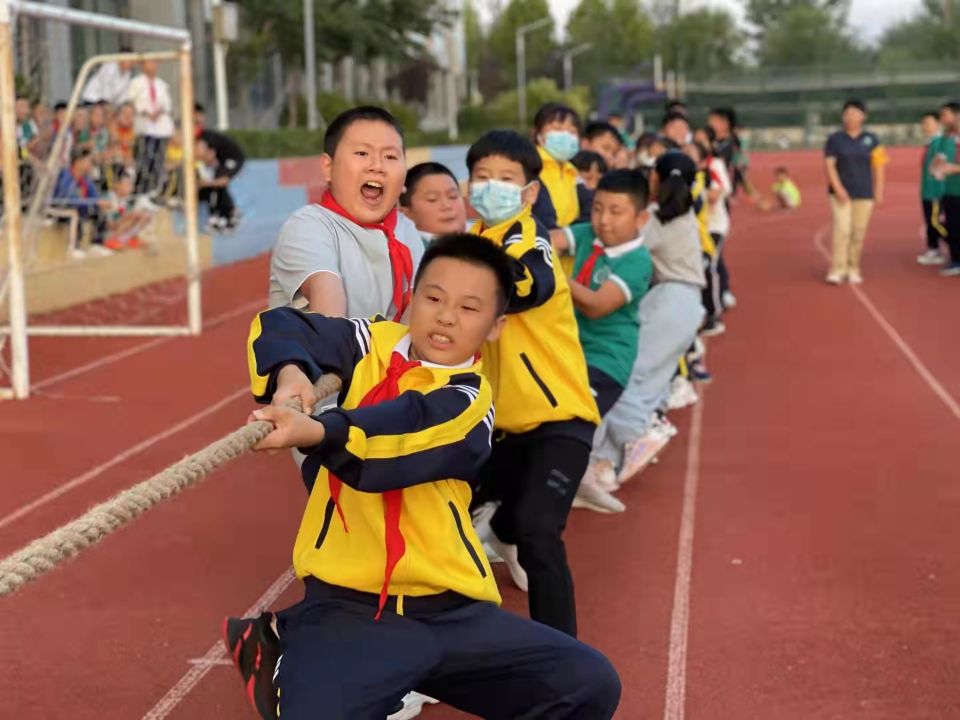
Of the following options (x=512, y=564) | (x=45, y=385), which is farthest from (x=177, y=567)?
(x=45, y=385)

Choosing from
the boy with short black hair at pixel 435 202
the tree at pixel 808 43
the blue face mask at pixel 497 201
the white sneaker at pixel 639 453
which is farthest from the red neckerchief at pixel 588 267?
the tree at pixel 808 43

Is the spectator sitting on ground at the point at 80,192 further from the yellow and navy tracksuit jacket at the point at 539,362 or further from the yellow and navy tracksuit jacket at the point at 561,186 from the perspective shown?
the yellow and navy tracksuit jacket at the point at 539,362

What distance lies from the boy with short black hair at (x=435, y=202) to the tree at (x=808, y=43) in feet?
329

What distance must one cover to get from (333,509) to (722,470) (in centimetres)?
475

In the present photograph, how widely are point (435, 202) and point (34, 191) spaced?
7.99 m

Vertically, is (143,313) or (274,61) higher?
(274,61)

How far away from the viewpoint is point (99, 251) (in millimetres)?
14641

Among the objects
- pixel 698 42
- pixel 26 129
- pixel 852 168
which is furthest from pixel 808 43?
pixel 26 129

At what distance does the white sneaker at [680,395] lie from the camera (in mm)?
9077

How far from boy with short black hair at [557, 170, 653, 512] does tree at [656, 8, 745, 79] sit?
94.0 metres

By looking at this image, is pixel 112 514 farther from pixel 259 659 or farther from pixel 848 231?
pixel 848 231

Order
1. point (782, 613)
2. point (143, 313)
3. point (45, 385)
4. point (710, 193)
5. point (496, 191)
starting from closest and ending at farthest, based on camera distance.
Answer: point (496, 191) → point (782, 613) → point (45, 385) → point (710, 193) → point (143, 313)

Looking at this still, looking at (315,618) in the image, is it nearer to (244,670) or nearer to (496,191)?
(244,670)

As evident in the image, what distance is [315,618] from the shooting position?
2.96 meters
